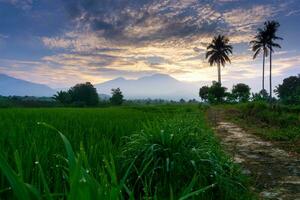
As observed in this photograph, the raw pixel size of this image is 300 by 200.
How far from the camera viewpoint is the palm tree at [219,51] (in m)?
66.4

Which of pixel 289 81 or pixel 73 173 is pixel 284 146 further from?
pixel 289 81

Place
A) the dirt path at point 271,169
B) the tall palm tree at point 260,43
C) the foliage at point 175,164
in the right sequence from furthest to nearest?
the tall palm tree at point 260,43, the dirt path at point 271,169, the foliage at point 175,164

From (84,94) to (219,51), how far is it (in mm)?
27564

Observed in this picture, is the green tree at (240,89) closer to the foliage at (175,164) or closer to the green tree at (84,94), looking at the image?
the green tree at (84,94)

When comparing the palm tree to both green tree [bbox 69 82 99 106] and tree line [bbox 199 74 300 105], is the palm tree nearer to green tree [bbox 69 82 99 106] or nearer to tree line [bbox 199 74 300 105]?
tree line [bbox 199 74 300 105]

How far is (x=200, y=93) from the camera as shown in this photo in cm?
8375

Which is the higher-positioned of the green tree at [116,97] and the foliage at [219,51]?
the foliage at [219,51]

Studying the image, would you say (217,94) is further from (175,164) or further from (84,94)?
(175,164)

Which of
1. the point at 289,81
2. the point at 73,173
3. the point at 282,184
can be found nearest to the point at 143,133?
the point at 282,184

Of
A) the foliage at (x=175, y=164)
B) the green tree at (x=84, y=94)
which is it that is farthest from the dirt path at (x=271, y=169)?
the green tree at (x=84, y=94)

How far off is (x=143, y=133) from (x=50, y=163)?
1.62 m

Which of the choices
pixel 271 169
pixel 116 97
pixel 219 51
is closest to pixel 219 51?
pixel 219 51

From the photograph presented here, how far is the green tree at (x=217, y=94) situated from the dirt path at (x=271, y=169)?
55.0 metres

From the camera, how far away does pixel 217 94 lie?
210ft
